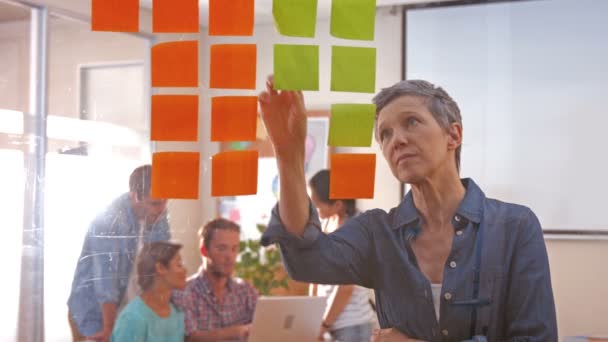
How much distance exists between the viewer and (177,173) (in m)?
1.38

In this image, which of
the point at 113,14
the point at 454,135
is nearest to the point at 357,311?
the point at 454,135

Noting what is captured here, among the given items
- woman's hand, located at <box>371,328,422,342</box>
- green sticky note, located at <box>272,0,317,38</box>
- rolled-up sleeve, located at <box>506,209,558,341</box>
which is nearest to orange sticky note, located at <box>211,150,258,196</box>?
green sticky note, located at <box>272,0,317,38</box>

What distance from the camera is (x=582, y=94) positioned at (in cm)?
141

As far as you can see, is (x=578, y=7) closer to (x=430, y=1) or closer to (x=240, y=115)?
(x=430, y=1)

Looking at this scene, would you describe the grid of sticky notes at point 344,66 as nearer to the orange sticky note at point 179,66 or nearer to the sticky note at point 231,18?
the sticky note at point 231,18

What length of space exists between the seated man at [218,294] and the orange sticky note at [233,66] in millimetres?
403

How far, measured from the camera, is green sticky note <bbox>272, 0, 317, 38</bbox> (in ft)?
4.29

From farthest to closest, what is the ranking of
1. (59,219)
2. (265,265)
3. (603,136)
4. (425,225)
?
(265,265)
(59,219)
(603,136)
(425,225)

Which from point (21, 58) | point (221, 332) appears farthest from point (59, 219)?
point (221, 332)

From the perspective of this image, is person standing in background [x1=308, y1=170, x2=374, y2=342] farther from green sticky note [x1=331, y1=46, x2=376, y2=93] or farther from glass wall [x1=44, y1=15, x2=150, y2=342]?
glass wall [x1=44, y1=15, x2=150, y2=342]

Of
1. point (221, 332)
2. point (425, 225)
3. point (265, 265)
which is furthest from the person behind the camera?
point (265, 265)

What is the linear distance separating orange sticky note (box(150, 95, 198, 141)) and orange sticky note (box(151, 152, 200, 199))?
0.04 m

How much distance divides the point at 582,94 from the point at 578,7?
16cm

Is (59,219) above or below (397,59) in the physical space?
below
